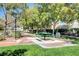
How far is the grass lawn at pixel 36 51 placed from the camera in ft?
9.96

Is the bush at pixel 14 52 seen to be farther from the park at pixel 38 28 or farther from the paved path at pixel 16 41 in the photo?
the paved path at pixel 16 41

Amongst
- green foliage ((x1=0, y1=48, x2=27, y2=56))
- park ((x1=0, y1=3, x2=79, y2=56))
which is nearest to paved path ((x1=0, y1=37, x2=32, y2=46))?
park ((x1=0, y1=3, x2=79, y2=56))

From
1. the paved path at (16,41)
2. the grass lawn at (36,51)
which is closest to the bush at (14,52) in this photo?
the grass lawn at (36,51)

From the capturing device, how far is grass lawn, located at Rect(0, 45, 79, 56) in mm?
3037

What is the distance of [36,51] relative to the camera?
10.0ft

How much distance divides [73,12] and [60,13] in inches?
7.3

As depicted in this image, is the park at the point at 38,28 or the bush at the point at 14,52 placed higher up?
the park at the point at 38,28

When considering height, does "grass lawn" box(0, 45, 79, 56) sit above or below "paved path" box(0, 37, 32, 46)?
below

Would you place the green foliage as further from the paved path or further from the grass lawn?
the paved path

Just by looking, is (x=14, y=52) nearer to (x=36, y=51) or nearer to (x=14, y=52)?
(x=14, y=52)

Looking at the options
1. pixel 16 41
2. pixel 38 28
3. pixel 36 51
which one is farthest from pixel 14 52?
pixel 38 28

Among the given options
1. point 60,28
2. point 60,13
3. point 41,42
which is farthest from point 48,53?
point 60,13

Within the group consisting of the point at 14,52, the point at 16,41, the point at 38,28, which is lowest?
the point at 14,52

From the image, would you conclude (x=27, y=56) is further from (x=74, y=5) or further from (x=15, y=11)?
(x=74, y=5)
